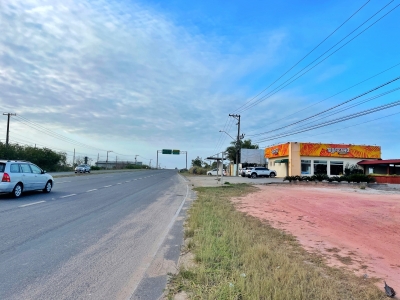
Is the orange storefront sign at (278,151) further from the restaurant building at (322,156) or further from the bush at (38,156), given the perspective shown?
the bush at (38,156)

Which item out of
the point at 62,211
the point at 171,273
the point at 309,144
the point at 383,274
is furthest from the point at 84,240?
the point at 309,144

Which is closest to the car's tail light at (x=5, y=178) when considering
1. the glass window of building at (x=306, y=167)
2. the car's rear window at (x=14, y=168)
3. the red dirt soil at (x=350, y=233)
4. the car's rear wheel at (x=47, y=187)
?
the car's rear window at (x=14, y=168)

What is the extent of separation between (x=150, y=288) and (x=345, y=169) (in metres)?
50.6

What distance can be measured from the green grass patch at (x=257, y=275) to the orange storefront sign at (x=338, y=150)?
44.3 m

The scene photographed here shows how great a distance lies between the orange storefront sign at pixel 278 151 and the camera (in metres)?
50.1

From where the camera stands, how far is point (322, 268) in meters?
5.53

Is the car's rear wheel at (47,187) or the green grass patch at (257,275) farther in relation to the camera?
the car's rear wheel at (47,187)

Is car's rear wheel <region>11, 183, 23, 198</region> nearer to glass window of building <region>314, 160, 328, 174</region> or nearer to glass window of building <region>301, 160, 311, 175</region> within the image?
glass window of building <region>301, 160, 311, 175</region>

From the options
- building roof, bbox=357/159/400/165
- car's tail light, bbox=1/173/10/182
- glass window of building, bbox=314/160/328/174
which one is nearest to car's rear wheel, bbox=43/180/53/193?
car's tail light, bbox=1/173/10/182

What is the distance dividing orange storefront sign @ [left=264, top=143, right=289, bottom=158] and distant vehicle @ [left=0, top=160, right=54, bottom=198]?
40.1 meters

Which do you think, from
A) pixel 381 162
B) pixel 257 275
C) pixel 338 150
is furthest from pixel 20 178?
pixel 338 150

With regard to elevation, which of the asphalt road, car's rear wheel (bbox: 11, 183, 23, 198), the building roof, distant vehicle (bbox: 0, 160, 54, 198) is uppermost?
the building roof

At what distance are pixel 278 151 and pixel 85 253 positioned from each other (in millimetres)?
49953

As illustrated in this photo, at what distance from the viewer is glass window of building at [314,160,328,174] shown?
49.8 meters
